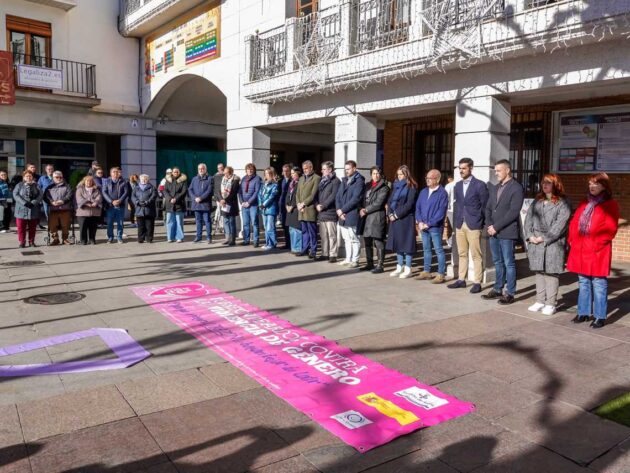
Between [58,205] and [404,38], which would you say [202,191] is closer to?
[58,205]

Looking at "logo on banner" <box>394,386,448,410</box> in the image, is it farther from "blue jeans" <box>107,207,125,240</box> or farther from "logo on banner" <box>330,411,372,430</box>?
"blue jeans" <box>107,207,125,240</box>

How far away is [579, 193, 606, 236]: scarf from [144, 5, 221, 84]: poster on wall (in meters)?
11.4

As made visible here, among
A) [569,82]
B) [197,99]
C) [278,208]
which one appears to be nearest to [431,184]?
[569,82]

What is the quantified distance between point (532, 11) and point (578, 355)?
187 inches

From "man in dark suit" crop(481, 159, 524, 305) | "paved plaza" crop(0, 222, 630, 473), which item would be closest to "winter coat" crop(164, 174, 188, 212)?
"paved plaza" crop(0, 222, 630, 473)

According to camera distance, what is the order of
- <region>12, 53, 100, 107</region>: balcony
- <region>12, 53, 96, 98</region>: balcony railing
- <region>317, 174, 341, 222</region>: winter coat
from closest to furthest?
<region>317, 174, 341, 222</region>: winter coat, <region>12, 53, 100, 107</region>: balcony, <region>12, 53, 96, 98</region>: balcony railing

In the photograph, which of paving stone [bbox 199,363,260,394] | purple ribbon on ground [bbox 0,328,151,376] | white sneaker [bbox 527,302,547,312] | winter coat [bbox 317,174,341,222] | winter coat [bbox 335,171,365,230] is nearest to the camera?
paving stone [bbox 199,363,260,394]

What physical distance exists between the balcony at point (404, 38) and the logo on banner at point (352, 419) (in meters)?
5.75

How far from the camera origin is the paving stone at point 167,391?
13.8 ft

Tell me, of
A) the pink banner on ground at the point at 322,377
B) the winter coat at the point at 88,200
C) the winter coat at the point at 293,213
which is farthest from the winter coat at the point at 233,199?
the pink banner on ground at the point at 322,377

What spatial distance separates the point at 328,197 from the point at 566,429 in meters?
7.20

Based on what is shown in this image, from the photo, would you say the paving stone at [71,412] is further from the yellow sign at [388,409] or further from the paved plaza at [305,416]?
the yellow sign at [388,409]

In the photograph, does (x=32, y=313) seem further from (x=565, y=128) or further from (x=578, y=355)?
(x=565, y=128)

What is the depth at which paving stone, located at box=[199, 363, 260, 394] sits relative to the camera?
4.55m
